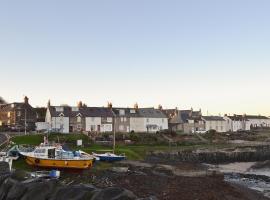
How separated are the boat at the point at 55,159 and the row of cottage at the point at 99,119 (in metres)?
42.7

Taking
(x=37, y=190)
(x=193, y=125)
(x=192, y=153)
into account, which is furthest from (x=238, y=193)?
(x=193, y=125)

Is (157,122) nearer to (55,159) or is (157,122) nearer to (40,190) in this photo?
(55,159)

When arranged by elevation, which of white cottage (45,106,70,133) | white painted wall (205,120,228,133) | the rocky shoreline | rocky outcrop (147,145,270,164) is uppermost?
white cottage (45,106,70,133)

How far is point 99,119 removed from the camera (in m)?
98.6

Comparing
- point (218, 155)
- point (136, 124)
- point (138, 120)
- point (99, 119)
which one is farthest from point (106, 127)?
point (218, 155)

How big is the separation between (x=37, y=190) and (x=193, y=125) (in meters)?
108

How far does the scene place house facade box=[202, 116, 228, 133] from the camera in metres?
128

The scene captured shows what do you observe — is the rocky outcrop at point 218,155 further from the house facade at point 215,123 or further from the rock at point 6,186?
the house facade at point 215,123

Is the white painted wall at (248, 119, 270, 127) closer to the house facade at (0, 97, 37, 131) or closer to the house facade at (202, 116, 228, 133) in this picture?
the house facade at (202, 116, 228, 133)

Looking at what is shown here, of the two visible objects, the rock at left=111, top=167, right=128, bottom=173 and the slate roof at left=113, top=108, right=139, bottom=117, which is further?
the slate roof at left=113, top=108, right=139, bottom=117

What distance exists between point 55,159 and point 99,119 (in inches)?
2419

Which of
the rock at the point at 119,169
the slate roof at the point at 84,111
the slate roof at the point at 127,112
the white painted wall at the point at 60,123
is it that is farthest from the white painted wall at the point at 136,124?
the rock at the point at 119,169

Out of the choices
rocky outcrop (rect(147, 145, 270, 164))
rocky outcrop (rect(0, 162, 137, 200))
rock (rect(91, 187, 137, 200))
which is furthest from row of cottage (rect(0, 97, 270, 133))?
rock (rect(91, 187, 137, 200))

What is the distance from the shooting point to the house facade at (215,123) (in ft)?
422
